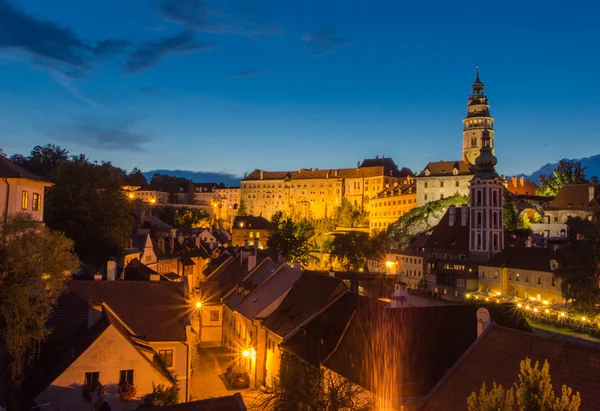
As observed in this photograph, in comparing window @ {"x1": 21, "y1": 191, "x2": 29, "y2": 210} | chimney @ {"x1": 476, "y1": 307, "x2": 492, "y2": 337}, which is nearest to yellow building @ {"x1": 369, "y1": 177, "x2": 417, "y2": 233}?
window @ {"x1": 21, "y1": 191, "x2": 29, "y2": 210}

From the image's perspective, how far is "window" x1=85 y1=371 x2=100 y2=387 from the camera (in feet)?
60.3

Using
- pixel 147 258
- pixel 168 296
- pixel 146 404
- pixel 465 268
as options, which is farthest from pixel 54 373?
pixel 465 268

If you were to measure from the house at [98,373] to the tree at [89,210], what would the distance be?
19209 mm

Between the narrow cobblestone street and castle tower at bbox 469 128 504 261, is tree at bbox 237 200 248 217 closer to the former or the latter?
castle tower at bbox 469 128 504 261

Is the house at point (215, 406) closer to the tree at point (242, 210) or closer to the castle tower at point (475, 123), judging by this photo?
the castle tower at point (475, 123)

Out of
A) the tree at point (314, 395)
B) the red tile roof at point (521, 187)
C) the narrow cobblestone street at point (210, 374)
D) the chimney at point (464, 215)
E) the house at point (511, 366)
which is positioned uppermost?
the red tile roof at point (521, 187)

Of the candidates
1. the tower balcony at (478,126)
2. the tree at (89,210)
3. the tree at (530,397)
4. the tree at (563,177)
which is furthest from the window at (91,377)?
the tower balcony at (478,126)

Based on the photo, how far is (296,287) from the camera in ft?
102

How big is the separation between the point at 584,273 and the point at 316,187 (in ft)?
407

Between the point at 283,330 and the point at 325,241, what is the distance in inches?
3806

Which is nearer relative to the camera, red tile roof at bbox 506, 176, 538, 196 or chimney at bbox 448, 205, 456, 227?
chimney at bbox 448, 205, 456, 227

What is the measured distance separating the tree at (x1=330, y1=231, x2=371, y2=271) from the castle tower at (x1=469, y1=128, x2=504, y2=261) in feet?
98.7

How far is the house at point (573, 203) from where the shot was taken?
8362 centimetres

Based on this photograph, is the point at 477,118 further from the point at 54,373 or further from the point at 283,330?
the point at 54,373
